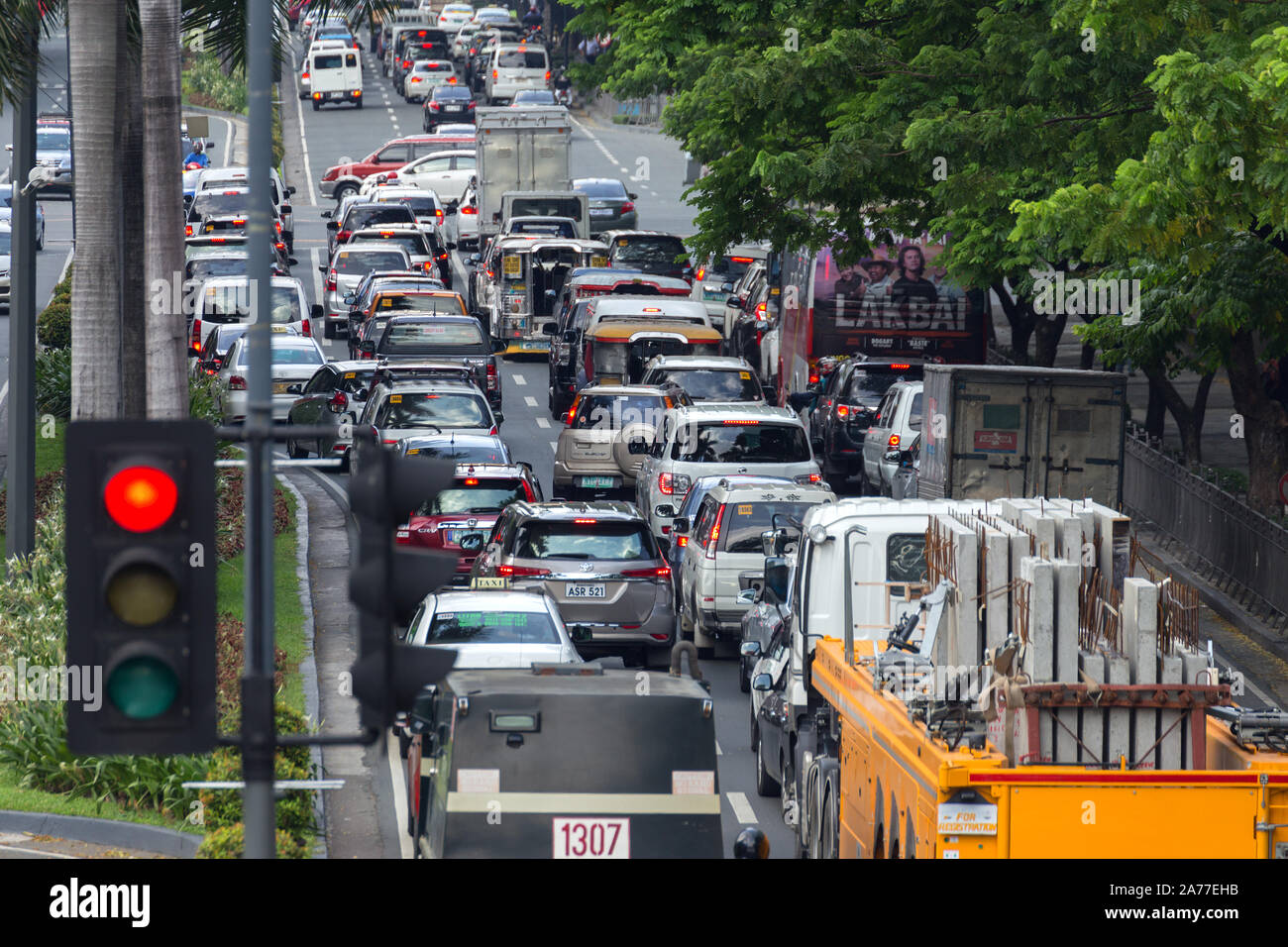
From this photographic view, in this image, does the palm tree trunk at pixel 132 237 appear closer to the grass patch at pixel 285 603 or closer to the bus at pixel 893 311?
the grass patch at pixel 285 603

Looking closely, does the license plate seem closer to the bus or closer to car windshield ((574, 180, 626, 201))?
the bus

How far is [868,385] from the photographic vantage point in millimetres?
28875

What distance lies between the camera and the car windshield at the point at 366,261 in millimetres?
43281

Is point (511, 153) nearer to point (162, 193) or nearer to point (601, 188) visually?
point (601, 188)

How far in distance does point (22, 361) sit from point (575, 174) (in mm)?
51134

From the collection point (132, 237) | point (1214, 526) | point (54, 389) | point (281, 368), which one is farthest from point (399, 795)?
point (281, 368)

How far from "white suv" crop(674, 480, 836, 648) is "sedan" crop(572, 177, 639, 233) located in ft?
120

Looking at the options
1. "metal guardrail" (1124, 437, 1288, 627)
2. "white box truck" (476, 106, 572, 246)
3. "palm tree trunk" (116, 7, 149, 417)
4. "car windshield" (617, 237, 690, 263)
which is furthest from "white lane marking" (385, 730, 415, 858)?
"white box truck" (476, 106, 572, 246)

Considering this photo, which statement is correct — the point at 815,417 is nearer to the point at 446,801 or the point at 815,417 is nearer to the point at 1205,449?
the point at 1205,449

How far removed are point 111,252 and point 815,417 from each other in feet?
43.3

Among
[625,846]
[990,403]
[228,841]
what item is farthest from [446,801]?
[990,403]

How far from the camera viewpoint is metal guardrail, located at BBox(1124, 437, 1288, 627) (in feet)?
69.3

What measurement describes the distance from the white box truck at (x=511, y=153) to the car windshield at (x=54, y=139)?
48.1ft

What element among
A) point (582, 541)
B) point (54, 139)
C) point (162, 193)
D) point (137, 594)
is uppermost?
point (54, 139)
